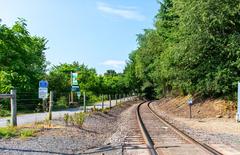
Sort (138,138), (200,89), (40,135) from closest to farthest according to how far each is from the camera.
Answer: (40,135), (138,138), (200,89)

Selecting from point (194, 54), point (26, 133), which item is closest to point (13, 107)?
point (26, 133)

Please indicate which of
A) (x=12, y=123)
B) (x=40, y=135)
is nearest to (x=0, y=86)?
(x=12, y=123)

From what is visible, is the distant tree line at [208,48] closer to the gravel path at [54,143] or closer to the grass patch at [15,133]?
the gravel path at [54,143]

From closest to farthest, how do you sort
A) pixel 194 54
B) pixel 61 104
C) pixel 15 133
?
pixel 15 133
pixel 194 54
pixel 61 104

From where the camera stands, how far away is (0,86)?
43.3 metres

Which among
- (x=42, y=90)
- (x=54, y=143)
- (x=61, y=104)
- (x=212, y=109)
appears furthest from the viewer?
(x=61, y=104)

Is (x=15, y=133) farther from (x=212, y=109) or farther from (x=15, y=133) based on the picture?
(x=212, y=109)

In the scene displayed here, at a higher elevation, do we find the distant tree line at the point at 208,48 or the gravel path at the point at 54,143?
the distant tree line at the point at 208,48

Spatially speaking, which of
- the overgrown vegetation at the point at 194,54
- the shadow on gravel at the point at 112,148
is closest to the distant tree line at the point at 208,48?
the overgrown vegetation at the point at 194,54

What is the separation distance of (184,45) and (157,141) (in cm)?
2227

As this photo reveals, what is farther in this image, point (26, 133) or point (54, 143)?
point (26, 133)

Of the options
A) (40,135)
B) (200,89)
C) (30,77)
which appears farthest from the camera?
(30,77)

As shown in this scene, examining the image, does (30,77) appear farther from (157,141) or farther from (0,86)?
(157,141)

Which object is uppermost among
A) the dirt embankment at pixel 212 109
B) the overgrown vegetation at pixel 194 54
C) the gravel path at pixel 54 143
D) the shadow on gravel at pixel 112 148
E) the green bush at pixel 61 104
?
the overgrown vegetation at pixel 194 54
